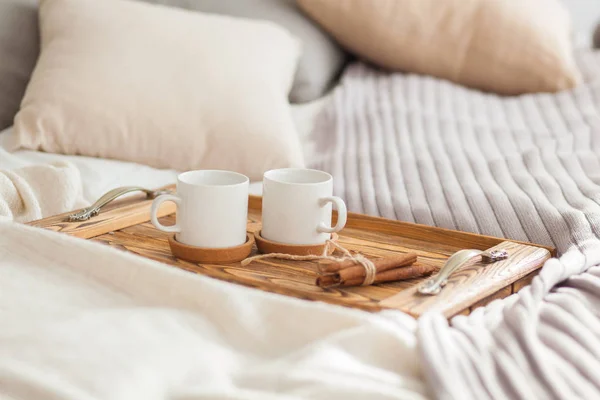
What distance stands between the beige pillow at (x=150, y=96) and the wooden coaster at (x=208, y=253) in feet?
1.57

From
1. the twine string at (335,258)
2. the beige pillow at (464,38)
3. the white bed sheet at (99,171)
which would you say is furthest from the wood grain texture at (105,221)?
the beige pillow at (464,38)

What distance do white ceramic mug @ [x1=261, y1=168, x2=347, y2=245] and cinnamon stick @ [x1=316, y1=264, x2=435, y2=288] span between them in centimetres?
10

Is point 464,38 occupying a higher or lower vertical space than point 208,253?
higher

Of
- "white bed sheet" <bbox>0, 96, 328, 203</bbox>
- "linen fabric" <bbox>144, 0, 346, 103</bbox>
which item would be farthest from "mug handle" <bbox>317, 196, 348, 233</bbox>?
"linen fabric" <bbox>144, 0, 346, 103</bbox>

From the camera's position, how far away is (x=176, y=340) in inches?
26.5

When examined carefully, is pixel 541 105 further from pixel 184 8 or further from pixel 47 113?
pixel 47 113

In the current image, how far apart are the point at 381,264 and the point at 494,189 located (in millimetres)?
427

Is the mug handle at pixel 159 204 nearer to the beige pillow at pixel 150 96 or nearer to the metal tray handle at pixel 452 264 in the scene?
the metal tray handle at pixel 452 264

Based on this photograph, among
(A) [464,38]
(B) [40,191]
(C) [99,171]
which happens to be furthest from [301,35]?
(B) [40,191]

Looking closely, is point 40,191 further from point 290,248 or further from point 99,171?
point 290,248

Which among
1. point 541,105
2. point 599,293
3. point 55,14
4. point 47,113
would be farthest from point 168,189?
point 541,105

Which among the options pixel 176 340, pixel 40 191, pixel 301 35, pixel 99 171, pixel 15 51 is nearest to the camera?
pixel 176 340

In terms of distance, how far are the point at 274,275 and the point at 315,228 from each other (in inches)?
3.4

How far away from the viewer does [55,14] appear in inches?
59.0
